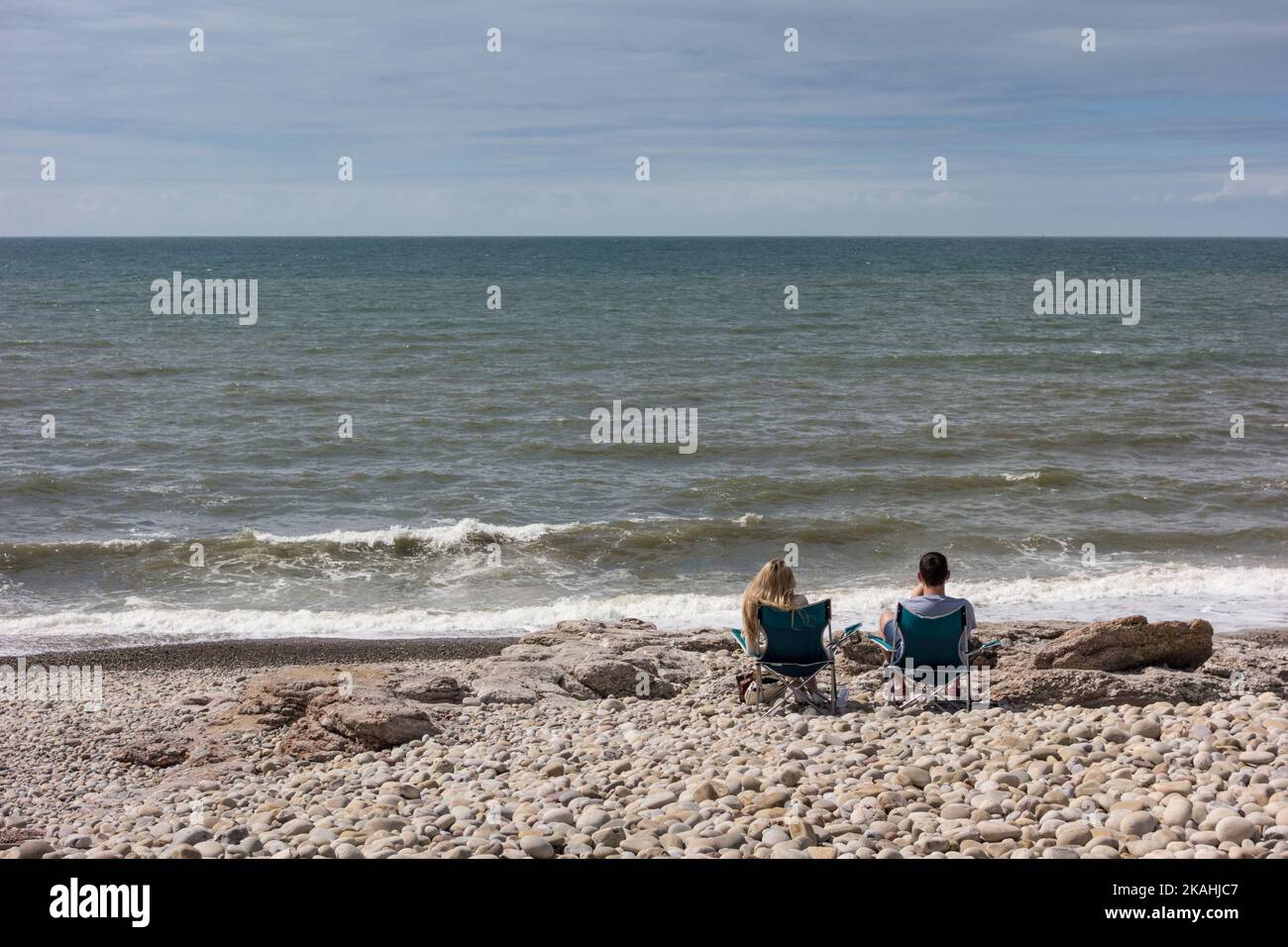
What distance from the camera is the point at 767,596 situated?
931 cm

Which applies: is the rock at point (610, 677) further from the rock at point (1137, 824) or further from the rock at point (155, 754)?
the rock at point (1137, 824)

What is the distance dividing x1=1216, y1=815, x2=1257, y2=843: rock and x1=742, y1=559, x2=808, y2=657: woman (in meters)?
4.01

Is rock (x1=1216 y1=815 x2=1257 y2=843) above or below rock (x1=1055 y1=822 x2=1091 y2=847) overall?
above

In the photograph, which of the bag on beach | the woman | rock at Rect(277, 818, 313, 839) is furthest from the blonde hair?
rock at Rect(277, 818, 313, 839)

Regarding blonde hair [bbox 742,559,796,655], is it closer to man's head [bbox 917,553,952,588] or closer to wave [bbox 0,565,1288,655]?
man's head [bbox 917,553,952,588]

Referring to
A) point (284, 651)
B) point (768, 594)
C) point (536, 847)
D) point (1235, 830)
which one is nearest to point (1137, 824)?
point (1235, 830)

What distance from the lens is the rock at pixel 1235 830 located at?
5570 millimetres

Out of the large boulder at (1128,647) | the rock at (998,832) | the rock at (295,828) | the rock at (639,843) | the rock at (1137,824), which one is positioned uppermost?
the large boulder at (1128,647)

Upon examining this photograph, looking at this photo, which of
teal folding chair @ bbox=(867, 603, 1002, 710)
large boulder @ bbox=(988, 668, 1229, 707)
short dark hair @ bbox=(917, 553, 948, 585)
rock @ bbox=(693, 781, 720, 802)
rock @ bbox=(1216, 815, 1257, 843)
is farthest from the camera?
short dark hair @ bbox=(917, 553, 948, 585)

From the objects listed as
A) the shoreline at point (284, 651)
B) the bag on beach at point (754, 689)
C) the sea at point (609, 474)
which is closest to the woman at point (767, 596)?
the bag on beach at point (754, 689)

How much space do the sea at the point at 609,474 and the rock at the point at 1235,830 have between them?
340 inches

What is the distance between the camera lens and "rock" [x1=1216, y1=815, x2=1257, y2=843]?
5570 millimetres
